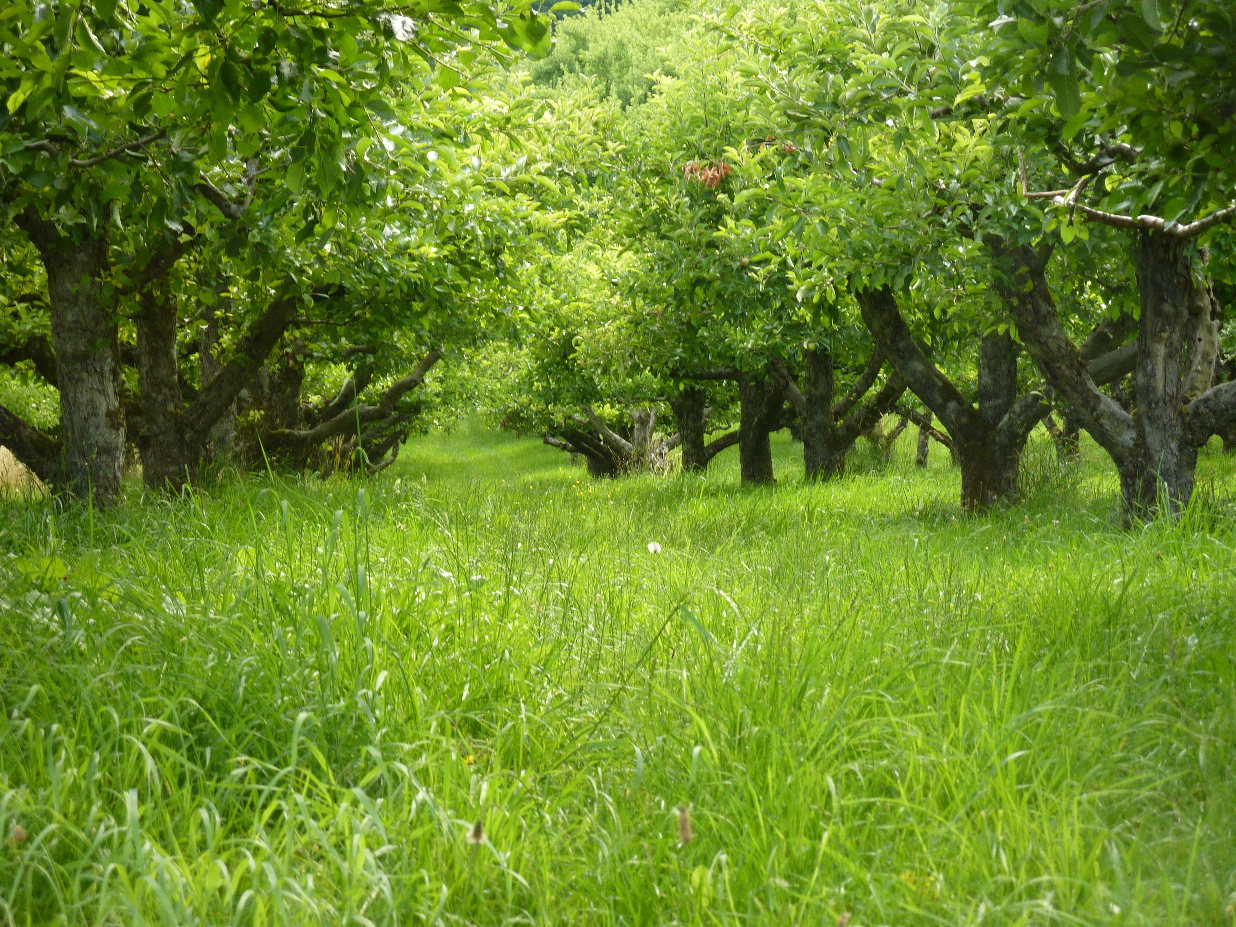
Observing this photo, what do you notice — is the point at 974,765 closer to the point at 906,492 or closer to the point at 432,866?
the point at 432,866

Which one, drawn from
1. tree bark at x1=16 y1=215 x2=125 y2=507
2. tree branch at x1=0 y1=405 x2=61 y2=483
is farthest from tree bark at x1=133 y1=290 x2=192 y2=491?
tree bark at x1=16 y1=215 x2=125 y2=507

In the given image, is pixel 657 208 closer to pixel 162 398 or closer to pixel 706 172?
pixel 706 172

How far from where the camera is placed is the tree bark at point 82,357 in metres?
7.70

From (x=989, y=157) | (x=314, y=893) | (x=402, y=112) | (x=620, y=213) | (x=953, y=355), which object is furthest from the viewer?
(x=953, y=355)

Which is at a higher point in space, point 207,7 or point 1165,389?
point 207,7

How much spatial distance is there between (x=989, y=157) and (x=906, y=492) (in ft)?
17.7

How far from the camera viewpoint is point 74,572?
4855mm

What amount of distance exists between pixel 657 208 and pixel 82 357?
695 cm

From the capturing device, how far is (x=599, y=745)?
3.07m

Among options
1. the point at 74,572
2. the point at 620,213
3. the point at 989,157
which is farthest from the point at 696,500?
the point at 74,572

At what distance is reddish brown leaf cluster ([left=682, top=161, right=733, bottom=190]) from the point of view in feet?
35.4

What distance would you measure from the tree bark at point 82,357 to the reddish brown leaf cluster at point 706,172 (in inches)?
235

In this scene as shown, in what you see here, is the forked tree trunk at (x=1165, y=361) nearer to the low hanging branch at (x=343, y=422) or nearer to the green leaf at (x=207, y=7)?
the green leaf at (x=207, y=7)

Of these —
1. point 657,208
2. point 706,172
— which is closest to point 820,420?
point 657,208
